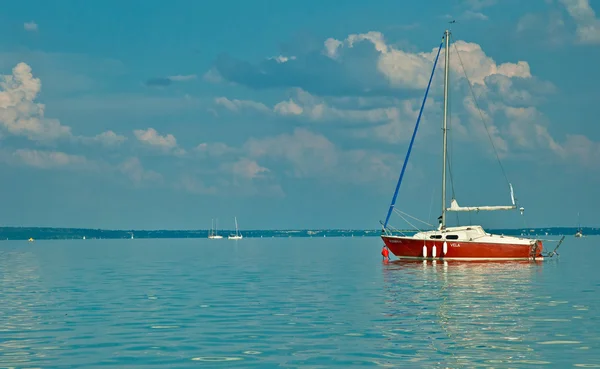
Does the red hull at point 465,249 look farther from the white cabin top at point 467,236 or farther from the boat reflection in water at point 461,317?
the boat reflection in water at point 461,317

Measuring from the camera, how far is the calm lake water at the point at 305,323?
1017 inches

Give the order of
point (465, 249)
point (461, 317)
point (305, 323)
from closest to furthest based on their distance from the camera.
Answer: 1. point (305, 323)
2. point (461, 317)
3. point (465, 249)

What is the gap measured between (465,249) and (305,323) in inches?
1802

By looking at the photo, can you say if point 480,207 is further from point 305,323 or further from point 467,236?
point 305,323

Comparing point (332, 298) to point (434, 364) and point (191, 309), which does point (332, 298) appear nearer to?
point (191, 309)

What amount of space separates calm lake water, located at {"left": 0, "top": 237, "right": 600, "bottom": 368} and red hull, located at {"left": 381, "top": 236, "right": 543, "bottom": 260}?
1581 centimetres

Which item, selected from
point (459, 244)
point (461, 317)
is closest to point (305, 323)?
point (461, 317)

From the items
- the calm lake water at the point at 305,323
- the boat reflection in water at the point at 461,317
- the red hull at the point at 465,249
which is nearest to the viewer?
the calm lake water at the point at 305,323

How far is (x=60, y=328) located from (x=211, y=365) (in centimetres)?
1148

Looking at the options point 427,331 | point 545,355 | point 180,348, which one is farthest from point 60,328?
point 545,355

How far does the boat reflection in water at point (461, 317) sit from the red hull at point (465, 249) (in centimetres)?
954

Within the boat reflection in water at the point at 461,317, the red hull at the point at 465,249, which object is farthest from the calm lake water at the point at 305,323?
the red hull at the point at 465,249

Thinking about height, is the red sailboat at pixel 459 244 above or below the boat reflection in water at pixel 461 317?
above

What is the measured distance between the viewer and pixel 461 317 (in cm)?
3606
